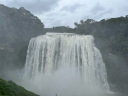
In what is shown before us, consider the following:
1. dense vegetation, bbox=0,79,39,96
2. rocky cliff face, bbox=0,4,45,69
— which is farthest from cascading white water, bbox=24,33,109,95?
dense vegetation, bbox=0,79,39,96

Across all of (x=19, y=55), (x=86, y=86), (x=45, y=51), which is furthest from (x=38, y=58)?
(x=86, y=86)

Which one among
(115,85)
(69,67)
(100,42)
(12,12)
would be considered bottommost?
(115,85)

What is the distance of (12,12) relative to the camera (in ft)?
164

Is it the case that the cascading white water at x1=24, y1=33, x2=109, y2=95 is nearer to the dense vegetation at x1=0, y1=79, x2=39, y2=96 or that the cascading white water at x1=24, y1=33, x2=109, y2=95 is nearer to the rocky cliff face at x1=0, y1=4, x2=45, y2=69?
the rocky cliff face at x1=0, y1=4, x2=45, y2=69

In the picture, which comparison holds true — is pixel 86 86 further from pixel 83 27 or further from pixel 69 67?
pixel 83 27

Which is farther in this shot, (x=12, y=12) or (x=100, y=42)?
(x=12, y=12)

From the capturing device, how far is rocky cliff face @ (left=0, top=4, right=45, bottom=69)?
47.8m

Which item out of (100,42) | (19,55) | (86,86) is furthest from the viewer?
(19,55)

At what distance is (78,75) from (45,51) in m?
6.48

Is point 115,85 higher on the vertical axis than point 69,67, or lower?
lower

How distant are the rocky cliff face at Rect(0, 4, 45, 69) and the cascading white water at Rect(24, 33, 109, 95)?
3368 millimetres

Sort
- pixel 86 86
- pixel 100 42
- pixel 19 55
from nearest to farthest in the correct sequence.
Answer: pixel 86 86, pixel 100 42, pixel 19 55

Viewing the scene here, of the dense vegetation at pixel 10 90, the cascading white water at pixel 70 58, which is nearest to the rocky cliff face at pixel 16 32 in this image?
the cascading white water at pixel 70 58

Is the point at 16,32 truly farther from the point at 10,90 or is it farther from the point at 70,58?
the point at 10,90
